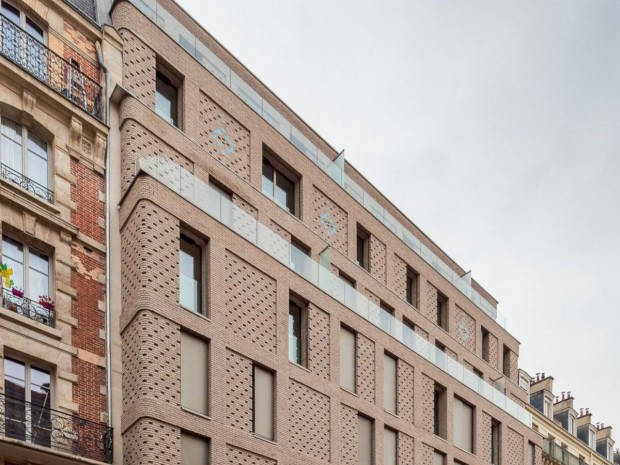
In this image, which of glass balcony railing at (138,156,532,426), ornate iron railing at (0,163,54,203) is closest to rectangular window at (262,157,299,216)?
glass balcony railing at (138,156,532,426)

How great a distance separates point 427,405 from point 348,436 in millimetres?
5168

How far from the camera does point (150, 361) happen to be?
19891 mm

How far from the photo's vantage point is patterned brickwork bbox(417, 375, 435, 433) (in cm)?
2975

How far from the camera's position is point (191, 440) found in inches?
812

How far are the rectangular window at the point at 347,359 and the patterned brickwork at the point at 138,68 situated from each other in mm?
9123

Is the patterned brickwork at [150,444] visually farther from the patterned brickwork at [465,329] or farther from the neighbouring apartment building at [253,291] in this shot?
the patterned brickwork at [465,329]

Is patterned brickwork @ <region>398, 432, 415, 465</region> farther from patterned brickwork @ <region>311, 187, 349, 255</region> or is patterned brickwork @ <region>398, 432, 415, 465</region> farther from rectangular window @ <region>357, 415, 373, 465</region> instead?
patterned brickwork @ <region>311, 187, 349, 255</region>

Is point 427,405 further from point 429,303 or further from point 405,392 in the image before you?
point 429,303

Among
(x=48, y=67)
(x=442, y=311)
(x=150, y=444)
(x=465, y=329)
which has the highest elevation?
(x=48, y=67)

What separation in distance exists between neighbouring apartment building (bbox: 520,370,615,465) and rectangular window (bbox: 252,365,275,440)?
22697 millimetres

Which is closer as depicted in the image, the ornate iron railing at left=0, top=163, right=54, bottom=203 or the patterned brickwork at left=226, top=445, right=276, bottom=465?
the ornate iron railing at left=0, top=163, right=54, bottom=203

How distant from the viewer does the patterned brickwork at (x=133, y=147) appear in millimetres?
21625

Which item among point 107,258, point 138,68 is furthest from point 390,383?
point 138,68

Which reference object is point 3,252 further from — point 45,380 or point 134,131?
point 134,131
